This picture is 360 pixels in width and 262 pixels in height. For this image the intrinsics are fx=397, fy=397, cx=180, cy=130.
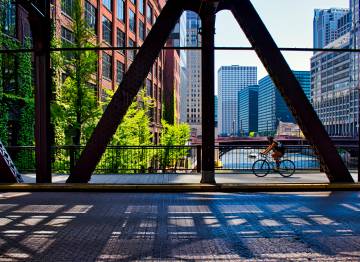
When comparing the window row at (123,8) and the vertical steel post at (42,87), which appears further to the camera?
the window row at (123,8)

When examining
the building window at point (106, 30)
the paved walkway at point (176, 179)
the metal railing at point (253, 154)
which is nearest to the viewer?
the paved walkway at point (176, 179)

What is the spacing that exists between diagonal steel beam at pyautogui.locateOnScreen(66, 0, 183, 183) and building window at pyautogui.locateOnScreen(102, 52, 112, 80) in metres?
33.2

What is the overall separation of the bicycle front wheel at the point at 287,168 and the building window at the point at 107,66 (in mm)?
32650

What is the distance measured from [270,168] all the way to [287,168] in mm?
659

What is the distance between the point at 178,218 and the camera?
816cm

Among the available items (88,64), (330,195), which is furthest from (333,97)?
(330,195)

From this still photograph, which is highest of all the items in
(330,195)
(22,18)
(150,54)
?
(22,18)

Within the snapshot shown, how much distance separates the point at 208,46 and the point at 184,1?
1.72 meters

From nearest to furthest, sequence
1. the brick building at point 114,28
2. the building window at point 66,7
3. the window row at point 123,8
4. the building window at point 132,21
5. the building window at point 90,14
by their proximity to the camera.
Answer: the building window at point 66,7 → the brick building at point 114,28 → the building window at point 90,14 → the window row at point 123,8 → the building window at point 132,21

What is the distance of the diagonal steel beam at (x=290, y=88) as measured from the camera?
12609 millimetres

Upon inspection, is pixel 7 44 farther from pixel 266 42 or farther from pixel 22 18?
pixel 266 42

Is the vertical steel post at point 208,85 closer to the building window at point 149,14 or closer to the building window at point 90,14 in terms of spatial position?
the building window at point 90,14

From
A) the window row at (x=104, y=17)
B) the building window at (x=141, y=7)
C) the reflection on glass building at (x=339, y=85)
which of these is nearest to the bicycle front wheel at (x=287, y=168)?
the window row at (x=104, y=17)

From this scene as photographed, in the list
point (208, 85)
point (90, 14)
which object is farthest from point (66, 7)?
point (208, 85)
